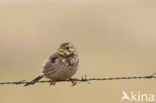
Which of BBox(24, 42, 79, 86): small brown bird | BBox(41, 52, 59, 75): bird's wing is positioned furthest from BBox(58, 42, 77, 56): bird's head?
BBox(41, 52, 59, 75): bird's wing

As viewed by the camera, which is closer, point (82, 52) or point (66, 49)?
point (66, 49)

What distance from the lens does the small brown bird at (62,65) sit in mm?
14102

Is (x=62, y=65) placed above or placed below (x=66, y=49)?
below

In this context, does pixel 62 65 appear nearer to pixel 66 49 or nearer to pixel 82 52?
pixel 66 49

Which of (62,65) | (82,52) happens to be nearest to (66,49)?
(62,65)

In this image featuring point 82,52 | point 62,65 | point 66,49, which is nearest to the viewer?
point 62,65

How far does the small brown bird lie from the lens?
46.3 feet

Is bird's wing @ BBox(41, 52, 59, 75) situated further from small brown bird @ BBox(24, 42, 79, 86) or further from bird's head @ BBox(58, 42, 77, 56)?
bird's head @ BBox(58, 42, 77, 56)

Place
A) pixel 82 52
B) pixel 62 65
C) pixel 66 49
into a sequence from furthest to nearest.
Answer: pixel 82 52 → pixel 66 49 → pixel 62 65

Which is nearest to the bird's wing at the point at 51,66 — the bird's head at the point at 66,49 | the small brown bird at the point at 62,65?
the small brown bird at the point at 62,65

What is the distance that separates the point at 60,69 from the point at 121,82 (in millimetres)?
6909

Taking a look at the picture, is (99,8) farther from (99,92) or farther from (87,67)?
(99,92)

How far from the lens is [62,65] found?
1420cm

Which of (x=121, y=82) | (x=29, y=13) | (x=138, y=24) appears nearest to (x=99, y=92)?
(x=121, y=82)
